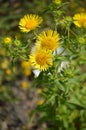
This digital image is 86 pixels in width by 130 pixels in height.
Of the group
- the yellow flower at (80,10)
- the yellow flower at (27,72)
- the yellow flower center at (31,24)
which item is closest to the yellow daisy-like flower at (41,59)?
the yellow flower center at (31,24)

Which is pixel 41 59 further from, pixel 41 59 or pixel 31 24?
pixel 31 24

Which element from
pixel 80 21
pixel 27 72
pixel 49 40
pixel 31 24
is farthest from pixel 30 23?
pixel 27 72

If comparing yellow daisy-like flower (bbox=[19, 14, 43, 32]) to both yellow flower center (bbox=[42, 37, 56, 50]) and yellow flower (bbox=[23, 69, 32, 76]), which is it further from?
yellow flower (bbox=[23, 69, 32, 76])

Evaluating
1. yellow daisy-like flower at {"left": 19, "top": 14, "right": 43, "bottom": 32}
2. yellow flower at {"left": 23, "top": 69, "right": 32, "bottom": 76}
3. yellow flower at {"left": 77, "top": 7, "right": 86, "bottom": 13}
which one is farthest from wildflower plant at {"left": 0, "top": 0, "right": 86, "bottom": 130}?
yellow flower at {"left": 77, "top": 7, "right": 86, "bottom": 13}

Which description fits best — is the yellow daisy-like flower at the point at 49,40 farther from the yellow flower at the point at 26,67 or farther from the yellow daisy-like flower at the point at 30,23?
the yellow flower at the point at 26,67

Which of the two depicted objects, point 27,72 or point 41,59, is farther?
point 27,72

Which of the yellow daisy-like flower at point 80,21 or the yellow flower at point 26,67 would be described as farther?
the yellow flower at point 26,67
